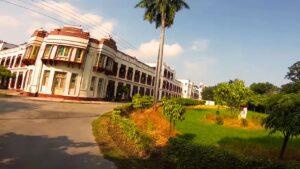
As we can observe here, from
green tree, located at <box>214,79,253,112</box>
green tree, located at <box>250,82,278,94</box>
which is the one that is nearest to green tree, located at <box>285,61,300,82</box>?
green tree, located at <box>250,82,278,94</box>

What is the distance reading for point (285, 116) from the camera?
48.6 feet

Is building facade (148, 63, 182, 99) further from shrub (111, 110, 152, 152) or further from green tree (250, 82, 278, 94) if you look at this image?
shrub (111, 110, 152, 152)

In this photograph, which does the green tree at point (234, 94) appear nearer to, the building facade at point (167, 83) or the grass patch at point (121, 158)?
the grass patch at point (121, 158)

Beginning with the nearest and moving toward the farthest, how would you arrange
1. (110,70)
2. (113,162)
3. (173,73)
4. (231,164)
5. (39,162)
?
(231,164), (39,162), (113,162), (110,70), (173,73)

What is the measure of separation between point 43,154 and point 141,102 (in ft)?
60.9

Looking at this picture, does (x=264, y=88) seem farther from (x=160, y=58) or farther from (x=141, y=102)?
(x=141, y=102)

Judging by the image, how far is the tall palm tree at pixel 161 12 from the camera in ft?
105

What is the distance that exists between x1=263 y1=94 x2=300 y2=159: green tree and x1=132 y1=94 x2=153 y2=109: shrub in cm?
1508

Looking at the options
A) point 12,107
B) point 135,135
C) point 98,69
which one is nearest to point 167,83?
point 98,69

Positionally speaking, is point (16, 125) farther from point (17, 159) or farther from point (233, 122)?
point (233, 122)

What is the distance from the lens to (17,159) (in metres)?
9.73

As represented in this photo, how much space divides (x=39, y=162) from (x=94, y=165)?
2.03 m

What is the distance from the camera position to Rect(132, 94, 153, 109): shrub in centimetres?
2847

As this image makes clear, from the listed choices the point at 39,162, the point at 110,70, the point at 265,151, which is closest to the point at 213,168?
the point at 39,162
